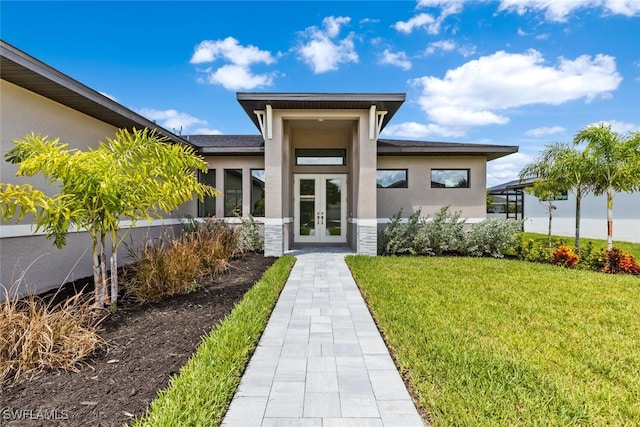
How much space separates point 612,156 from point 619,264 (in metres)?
3.04

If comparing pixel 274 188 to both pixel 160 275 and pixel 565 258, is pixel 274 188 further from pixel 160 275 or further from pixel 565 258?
pixel 565 258

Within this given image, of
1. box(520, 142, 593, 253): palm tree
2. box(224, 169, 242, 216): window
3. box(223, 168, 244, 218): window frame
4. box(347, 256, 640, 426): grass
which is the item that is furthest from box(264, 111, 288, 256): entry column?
box(520, 142, 593, 253): palm tree

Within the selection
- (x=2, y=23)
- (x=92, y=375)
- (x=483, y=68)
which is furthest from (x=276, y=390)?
(x=483, y=68)

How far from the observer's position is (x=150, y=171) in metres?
4.56

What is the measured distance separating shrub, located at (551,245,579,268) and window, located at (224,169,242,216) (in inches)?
387

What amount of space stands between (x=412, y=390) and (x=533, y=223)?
2285cm

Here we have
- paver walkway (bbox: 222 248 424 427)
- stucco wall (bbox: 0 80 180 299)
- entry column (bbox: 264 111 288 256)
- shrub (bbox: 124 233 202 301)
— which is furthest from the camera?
entry column (bbox: 264 111 288 256)

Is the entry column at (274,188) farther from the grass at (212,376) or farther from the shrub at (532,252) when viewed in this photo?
the shrub at (532,252)

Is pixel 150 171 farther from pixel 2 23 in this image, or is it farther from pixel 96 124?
pixel 96 124

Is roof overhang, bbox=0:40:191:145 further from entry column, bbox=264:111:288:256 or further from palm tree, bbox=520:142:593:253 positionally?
palm tree, bbox=520:142:593:253

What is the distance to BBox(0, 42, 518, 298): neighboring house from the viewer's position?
17.8ft

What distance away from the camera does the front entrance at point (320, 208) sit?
40.9ft

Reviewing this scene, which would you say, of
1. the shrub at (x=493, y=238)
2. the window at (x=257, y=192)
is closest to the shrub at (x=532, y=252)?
the shrub at (x=493, y=238)

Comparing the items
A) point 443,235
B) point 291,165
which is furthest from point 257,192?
point 443,235
